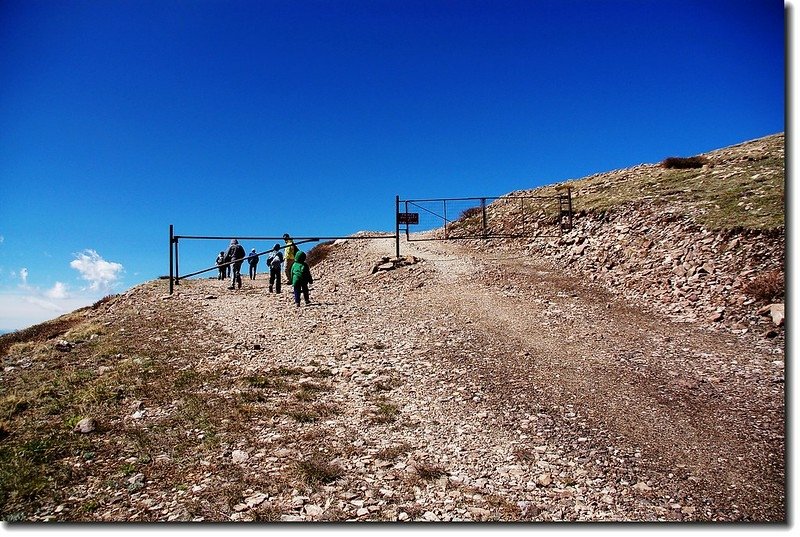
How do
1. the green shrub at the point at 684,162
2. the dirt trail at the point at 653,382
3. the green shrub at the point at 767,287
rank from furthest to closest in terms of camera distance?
the green shrub at the point at 684,162
the green shrub at the point at 767,287
the dirt trail at the point at 653,382

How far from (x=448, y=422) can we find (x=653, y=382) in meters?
3.99

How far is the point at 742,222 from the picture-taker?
14.3 m

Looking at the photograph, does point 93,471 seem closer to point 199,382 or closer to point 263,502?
point 263,502

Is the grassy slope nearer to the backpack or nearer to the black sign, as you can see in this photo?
the black sign

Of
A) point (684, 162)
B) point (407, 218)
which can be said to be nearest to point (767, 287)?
point (407, 218)

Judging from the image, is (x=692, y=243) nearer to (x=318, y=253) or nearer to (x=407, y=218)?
(x=407, y=218)

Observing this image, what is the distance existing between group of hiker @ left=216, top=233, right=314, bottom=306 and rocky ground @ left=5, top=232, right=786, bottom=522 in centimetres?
320

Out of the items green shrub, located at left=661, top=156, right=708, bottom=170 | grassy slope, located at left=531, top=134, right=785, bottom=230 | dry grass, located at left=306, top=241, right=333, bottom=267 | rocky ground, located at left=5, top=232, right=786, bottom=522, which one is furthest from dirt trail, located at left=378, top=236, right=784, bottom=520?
dry grass, located at left=306, top=241, right=333, bottom=267

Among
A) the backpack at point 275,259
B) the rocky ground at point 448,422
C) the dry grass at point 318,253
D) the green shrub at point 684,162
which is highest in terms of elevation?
the green shrub at point 684,162

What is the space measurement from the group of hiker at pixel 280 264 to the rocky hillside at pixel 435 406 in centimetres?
122

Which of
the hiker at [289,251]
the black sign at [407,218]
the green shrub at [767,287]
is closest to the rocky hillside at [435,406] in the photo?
the green shrub at [767,287]

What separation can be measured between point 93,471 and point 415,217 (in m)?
19.4

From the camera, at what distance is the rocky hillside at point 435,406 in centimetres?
533

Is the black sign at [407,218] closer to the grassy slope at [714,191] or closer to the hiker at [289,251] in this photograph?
the hiker at [289,251]
